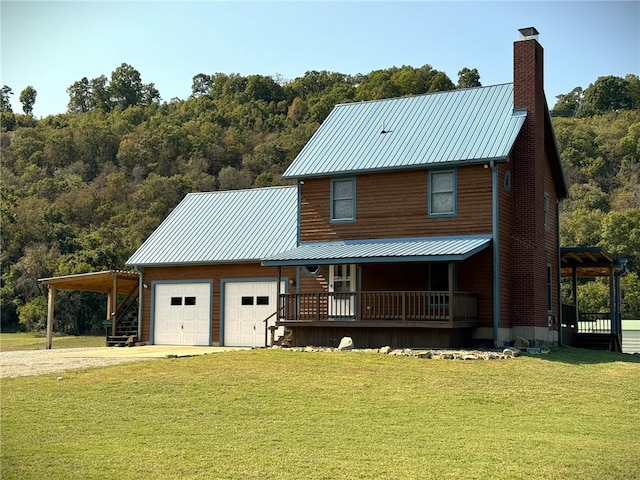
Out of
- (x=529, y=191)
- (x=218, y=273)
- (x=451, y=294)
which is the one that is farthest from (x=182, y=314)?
(x=529, y=191)

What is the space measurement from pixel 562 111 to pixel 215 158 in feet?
166

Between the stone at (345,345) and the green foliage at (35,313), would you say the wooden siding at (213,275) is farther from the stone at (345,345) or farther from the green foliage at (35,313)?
the green foliage at (35,313)

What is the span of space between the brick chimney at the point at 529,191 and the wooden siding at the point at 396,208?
1804 millimetres

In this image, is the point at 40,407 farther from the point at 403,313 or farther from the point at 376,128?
the point at 376,128

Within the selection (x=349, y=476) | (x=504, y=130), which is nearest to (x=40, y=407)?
(x=349, y=476)

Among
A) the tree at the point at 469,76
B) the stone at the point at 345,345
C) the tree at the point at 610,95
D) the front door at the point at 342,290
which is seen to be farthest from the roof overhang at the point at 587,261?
the tree at the point at 469,76

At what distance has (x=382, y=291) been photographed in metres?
25.5

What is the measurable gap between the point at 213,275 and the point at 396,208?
27.0 ft

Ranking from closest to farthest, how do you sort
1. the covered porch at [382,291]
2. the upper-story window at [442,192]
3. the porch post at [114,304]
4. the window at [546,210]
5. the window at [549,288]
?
1. the covered porch at [382,291]
2. the upper-story window at [442,192]
3. the window at [549,288]
4. the window at [546,210]
5. the porch post at [114,304]

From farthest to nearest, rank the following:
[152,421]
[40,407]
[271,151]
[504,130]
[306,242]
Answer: [271,151] < [306,242] < [504,130] < [40,407] < [152,421]

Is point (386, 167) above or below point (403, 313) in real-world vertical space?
above

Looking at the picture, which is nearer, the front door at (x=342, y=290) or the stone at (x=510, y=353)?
the stone at (x=510, y=353)

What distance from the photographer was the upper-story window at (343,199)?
90.4 ft

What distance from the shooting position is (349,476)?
436 inches
